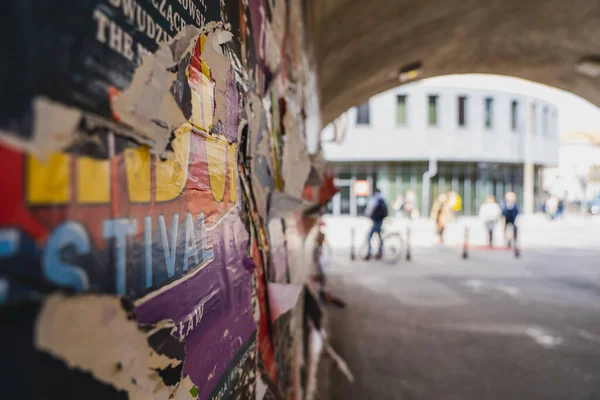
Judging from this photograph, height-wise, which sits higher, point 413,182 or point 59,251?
point 413,182

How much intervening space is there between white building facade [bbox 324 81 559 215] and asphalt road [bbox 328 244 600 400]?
17.0m

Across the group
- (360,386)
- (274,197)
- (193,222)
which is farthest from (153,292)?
(360,386)

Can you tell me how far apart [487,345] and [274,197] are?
4.43 m

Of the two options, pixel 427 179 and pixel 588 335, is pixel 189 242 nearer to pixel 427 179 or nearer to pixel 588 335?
pixel 588 335

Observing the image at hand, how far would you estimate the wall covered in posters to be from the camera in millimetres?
318

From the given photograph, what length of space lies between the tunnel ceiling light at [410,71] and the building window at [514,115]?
24.7m

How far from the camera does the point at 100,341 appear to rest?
0.41 metres

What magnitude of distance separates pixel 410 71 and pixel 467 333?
13.6 ft

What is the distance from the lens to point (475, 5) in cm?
439

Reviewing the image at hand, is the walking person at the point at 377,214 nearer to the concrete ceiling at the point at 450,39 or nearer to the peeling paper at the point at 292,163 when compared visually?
the concrete ceiling at the point at 450,39

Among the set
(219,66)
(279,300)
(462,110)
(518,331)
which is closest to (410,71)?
(518,331)

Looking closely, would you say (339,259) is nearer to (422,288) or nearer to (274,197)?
(422,288)

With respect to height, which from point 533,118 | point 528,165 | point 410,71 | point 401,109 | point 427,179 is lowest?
point 427,179

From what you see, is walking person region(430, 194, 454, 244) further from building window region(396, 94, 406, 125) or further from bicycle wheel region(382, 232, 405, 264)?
building window region(396, 94, 406, 125)
